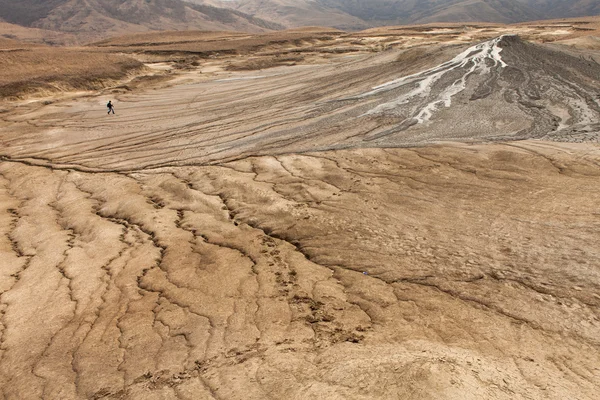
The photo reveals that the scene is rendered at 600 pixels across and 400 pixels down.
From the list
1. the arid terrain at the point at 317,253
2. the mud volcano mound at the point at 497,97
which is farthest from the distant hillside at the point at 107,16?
the arid terrain at the point at 317,253

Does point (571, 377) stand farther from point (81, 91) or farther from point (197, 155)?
point (81, 91)

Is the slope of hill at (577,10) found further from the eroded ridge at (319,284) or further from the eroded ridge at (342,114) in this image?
the eroded ridge at (319,284)

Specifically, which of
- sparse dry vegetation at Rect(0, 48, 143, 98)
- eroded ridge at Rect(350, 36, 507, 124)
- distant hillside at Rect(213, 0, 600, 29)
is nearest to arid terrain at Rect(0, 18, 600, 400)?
eroded ridge at Rect(350, 36, 507, 124)

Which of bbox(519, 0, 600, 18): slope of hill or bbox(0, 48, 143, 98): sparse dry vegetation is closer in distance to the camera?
bbox(0, 48, 143, 98): sparse dry vegetation

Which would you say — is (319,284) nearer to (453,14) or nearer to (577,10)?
(453,14)

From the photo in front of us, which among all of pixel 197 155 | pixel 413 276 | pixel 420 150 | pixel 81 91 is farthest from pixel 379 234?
pixel 81 91

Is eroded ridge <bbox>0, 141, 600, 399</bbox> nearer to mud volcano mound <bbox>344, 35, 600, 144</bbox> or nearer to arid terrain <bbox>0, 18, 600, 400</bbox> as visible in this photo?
arid terrain <bbox>0, 18, 600, 400</bbox>
